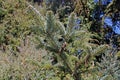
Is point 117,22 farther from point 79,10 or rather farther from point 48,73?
point 48,73

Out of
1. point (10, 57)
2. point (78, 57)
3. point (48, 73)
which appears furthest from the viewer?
point (10, 57)

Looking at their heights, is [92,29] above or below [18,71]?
above

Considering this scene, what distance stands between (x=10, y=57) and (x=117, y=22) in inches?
181

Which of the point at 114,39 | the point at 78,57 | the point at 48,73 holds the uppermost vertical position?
the point at 114,39

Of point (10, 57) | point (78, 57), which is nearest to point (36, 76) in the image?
point (10, 57)

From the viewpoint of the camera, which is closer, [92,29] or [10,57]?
[10,57]

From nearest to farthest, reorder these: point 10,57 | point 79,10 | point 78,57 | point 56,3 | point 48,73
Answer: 1. point 78,57
2. point 48,73
3. point 10,57
4. point 79,10
5. point 56,3

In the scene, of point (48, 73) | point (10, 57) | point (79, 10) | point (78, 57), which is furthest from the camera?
point (79, 10)

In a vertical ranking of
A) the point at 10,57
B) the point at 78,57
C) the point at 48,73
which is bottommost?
the point at 78,57

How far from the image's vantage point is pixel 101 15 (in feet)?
33.3

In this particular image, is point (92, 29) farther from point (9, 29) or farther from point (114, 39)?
point (9, 29)

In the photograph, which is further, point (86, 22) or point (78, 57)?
point (86, 22)

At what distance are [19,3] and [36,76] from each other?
229 inches

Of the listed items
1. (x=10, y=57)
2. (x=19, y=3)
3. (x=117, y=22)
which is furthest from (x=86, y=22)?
(x=10, y=57)
